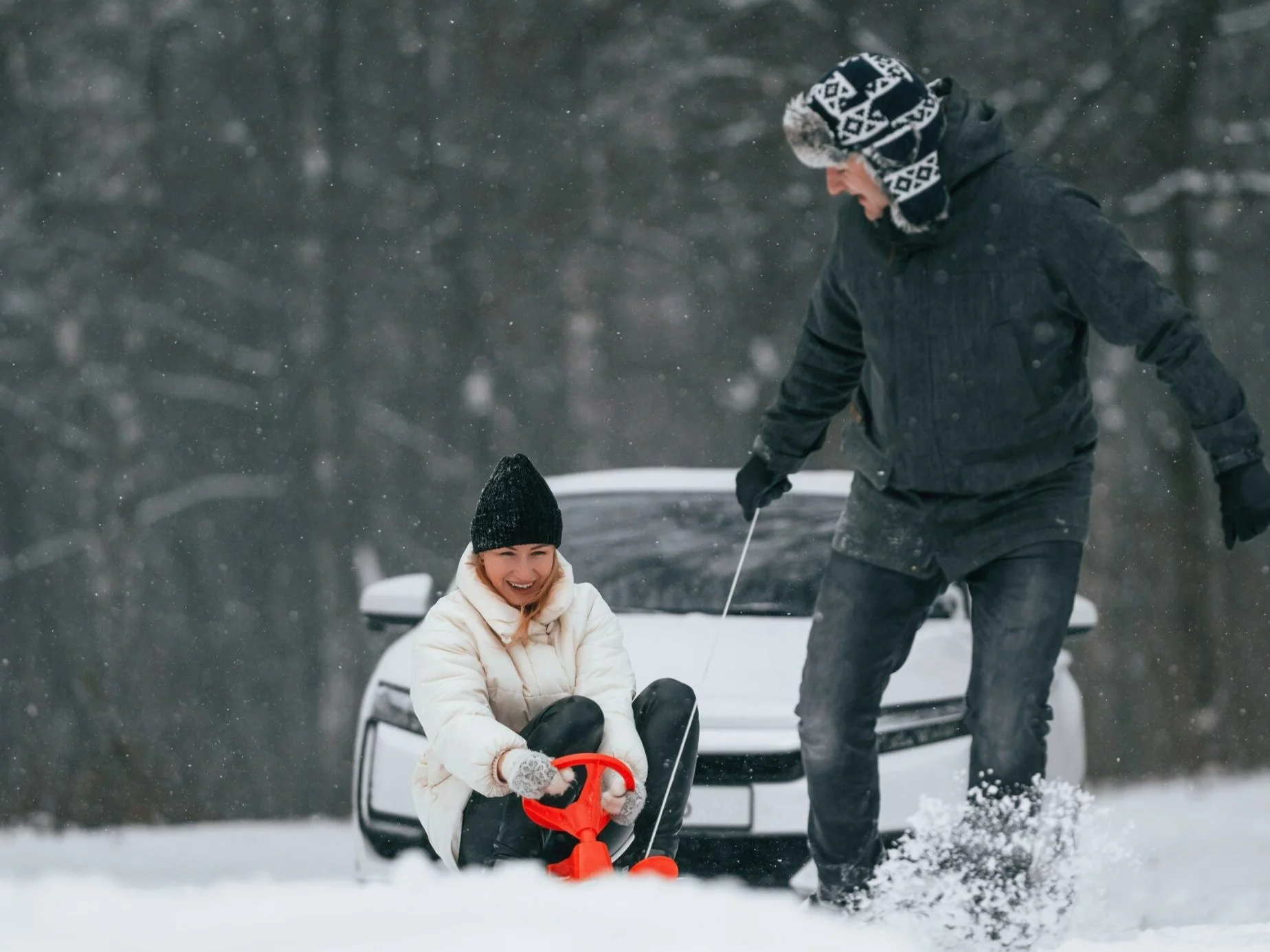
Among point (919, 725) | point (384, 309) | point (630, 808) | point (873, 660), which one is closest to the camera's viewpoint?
point (630, 808)

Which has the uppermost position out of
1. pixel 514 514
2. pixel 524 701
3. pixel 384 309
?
pixel 384 309

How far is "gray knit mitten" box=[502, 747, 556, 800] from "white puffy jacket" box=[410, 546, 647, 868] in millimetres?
77

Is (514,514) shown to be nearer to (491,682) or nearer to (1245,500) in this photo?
(491,682)

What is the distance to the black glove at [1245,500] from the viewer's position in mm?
3287

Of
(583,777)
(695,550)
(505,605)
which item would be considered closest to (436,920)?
(583,777)

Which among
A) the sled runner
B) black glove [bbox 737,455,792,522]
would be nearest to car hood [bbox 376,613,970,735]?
black glove [bbox 737,455,792,522]

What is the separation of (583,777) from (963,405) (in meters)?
1.08

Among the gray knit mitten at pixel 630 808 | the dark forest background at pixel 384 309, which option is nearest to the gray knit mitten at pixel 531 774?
the gray knit mitten at pixel 630 808

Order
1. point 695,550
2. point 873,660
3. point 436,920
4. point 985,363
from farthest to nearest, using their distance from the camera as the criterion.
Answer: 1. point 695,550
2. point 873,660
3. point 985,363
4. point 436,920

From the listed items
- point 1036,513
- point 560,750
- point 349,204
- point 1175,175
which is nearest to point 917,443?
point 1036,513

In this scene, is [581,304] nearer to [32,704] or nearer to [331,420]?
[331,420]

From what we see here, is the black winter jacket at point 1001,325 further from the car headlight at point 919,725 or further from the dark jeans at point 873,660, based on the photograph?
the car headlight at point 919,725

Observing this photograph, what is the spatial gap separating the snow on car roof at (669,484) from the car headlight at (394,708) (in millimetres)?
1289

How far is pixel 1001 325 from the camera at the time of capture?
344 centimetres
